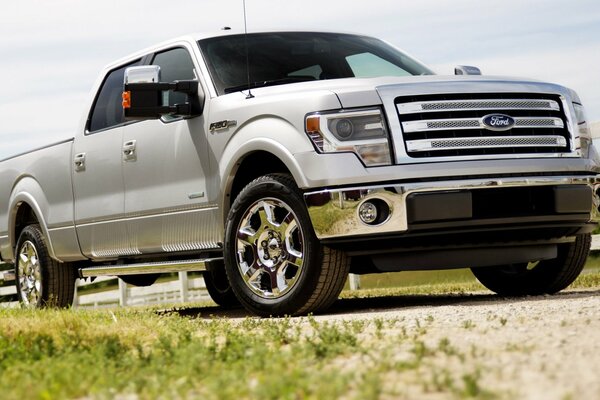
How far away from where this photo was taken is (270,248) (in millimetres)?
7023

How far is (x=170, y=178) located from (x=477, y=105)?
2.39 metres

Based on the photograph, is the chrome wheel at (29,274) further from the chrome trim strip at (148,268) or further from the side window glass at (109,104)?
the side window glass at (109,104)

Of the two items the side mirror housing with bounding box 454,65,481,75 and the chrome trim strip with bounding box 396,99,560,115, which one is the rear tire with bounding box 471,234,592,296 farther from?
the side mirror housing with bounding box 454,65,481,75

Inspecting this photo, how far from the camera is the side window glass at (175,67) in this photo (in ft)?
26.6

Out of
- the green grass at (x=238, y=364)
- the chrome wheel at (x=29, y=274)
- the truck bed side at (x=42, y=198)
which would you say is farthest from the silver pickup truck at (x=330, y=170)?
the chrome wheel at (x=29, y=274)

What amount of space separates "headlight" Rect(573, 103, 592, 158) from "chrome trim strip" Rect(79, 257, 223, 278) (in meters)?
2.63

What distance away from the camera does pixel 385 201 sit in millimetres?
6578

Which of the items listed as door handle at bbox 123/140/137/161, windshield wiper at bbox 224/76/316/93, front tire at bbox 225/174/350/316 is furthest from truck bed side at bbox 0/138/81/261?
front tire at bbox 225/174/350/316

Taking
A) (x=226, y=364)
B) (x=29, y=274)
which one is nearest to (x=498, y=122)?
(x=226, y=364)

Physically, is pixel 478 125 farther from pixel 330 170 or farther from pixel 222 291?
pixel 222 291

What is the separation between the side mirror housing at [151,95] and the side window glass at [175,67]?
1.07 ft

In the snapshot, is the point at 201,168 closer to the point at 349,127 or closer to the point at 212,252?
the point at 212,252

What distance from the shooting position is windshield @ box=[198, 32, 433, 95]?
780cm

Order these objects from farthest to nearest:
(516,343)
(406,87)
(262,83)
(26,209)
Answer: (26,209)
(262,83)
(406,87)
(516,343)
